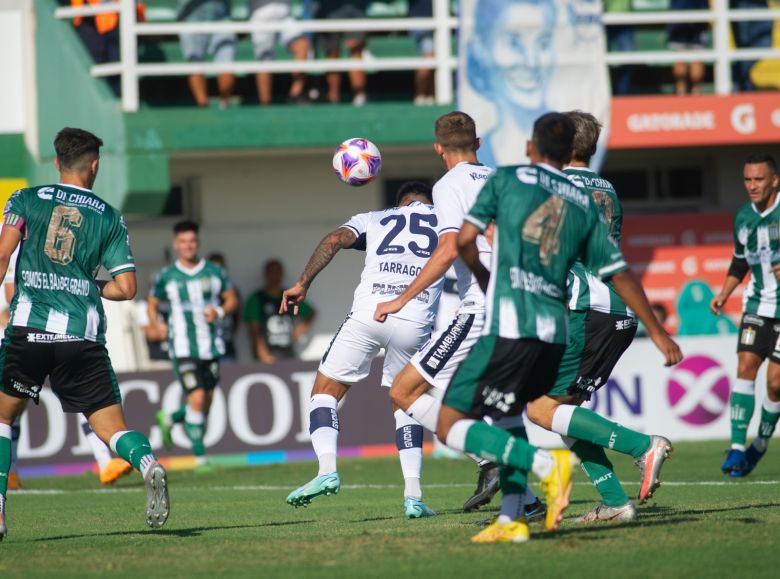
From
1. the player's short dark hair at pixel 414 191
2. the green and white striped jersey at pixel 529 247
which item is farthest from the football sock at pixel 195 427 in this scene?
the green and white striped jersey at pixel 529 247

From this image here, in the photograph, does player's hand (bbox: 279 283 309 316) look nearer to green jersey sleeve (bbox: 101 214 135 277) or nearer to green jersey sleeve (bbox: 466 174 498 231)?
green jersey sleeve (bbox: 101 214 135 277)

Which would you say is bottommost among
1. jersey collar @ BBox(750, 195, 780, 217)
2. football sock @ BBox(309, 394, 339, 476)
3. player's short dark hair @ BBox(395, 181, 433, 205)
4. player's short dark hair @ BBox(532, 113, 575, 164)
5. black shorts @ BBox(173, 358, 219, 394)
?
black shorts @ BBox(173, 358, 219, 394)

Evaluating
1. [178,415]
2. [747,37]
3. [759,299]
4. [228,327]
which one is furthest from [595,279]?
[747,37]

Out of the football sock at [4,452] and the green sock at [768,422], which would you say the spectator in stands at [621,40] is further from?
the football sock at [4,452]

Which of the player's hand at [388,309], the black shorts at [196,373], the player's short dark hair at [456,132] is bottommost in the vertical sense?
the black shorts at [196,373]

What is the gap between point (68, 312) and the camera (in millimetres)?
7996

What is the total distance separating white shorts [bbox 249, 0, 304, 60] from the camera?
19250 mm

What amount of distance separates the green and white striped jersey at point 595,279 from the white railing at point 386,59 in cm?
1022

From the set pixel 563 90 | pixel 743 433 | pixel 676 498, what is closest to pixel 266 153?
pixel 563 90

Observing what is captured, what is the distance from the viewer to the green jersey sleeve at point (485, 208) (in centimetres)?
678

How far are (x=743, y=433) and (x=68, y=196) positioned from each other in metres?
6.67

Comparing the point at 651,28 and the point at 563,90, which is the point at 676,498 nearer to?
the point at 563,90

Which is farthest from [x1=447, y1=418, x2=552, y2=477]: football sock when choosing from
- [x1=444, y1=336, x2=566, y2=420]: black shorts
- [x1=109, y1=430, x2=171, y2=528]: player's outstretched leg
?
Answer: [x1=109, y1=430, x2=171, y2=528]: player's outstretched leg

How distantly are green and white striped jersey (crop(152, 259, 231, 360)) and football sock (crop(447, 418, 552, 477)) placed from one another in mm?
9115
